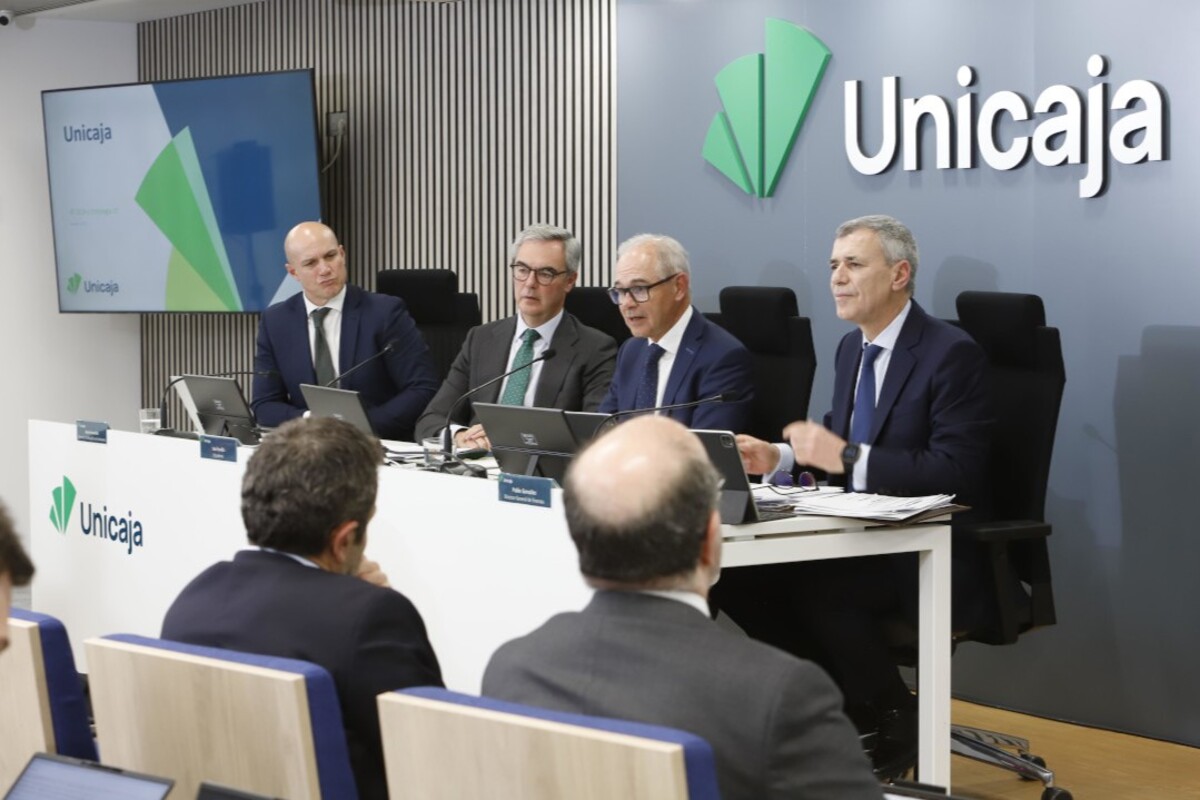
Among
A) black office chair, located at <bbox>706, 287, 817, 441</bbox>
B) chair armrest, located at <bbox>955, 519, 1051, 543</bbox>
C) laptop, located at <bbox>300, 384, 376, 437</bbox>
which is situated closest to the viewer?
chair armrest, located at <bbox>955, 519, 1051, 543</bbox>

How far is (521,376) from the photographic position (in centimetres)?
550

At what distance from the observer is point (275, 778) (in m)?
2.13

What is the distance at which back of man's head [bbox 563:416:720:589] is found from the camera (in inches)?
76.0

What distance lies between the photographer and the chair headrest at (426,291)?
22.1 ft

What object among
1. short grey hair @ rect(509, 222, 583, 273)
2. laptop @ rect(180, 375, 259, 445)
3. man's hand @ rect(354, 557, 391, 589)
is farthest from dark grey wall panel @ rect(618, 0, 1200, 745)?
man's hand @ rect(354, 557, 391, 589)

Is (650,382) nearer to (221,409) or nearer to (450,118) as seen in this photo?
(221,409)

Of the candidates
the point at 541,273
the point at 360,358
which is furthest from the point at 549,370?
the point at 360,358

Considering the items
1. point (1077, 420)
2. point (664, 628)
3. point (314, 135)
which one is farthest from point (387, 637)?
point (314, 135)

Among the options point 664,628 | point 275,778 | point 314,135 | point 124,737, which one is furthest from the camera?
point 314,135

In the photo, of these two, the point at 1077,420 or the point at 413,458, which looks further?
the point at 1077,420

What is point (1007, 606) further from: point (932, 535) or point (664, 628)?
point (664, 628)

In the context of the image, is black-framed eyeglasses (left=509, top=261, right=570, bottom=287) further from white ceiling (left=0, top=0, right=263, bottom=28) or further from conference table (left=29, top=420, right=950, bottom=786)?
white ceiling (left=0, top=0, right=263, bottom=28)

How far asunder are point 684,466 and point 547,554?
153 cm

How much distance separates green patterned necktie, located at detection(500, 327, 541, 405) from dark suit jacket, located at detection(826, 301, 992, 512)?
4.96 ft
